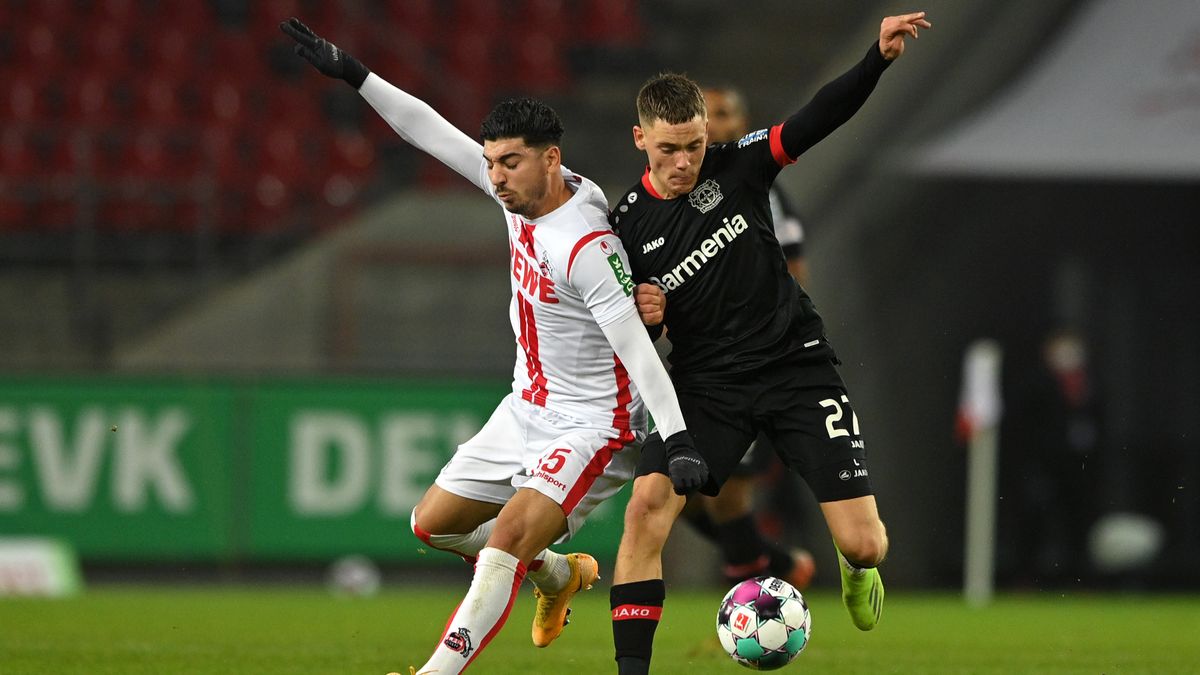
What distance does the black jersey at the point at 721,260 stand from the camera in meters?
5.78

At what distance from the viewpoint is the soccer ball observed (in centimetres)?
584

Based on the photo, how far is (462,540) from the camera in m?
6.17

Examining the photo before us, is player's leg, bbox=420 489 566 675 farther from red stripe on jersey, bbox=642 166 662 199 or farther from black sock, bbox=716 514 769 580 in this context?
black sock, bbox=716 514 769 580

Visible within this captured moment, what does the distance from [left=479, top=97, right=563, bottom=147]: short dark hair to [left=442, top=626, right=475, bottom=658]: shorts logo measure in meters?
1.55

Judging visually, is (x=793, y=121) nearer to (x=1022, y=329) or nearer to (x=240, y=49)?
(x=1022, y=329)

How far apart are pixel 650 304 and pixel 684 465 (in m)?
0.58

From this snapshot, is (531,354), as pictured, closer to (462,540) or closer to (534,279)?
(534,279)

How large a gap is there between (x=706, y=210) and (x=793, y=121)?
1.36 feet

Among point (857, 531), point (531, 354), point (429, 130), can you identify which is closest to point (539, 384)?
point (531, 354)

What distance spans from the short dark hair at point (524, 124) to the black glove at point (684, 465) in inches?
41.3

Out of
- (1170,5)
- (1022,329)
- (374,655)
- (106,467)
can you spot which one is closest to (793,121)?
(374,655)

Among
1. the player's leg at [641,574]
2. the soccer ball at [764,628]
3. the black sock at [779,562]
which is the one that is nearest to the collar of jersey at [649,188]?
the player's leg at [641,574]

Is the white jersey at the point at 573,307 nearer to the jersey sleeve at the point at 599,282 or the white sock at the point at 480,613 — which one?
the jersey sleeve at the point at 599,282

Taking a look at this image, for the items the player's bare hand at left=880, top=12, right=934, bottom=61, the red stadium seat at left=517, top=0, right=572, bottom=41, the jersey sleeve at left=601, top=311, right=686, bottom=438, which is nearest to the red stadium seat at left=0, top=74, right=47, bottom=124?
the red stadium seat at left=517, top=0, right=572, bottom=41
